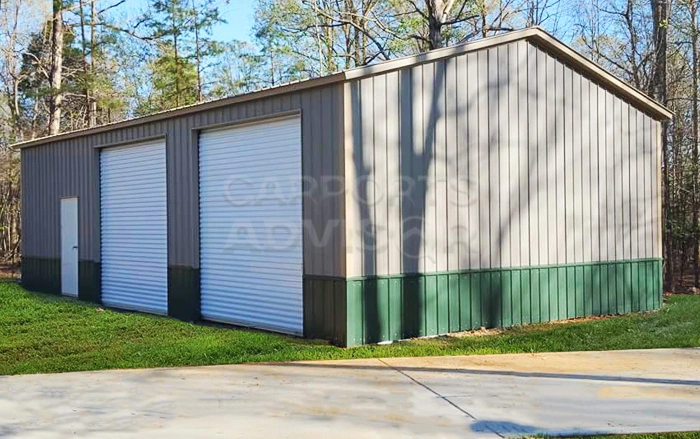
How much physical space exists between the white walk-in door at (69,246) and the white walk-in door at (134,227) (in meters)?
1.25

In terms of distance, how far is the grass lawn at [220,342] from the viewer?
909 cm

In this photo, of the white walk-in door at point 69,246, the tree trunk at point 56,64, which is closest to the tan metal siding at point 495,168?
the white walk-in door at point 69,246

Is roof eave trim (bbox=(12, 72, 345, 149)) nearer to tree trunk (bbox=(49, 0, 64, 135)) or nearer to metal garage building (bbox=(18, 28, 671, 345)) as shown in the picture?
metal garage building (bbox=(18, 28, 671, 345))

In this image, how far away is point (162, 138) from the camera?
13453 millimetres

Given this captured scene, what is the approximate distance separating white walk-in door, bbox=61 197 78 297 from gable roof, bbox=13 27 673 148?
7.04 ft

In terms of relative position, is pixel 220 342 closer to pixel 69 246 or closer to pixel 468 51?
pixel 468 51

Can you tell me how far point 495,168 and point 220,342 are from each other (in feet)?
15.4

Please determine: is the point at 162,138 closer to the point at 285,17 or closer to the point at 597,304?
the point at 597,304

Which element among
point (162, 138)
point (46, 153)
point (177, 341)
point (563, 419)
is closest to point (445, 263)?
point (177, 341)

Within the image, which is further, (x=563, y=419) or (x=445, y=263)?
(x=445, y=263)

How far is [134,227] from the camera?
14.4 metres

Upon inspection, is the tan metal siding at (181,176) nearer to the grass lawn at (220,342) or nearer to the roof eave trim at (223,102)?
the roof eave trim at (223,102)

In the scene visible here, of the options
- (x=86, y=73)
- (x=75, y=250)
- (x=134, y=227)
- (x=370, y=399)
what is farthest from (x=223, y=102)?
(x=86, y=73)

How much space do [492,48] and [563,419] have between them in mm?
6632
